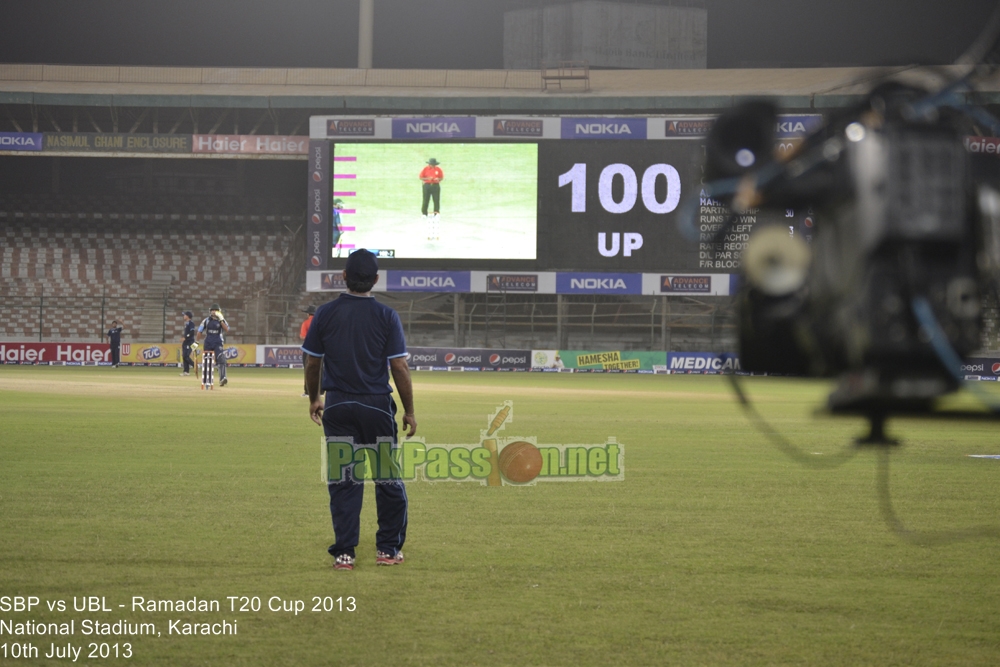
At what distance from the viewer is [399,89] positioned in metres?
53.0

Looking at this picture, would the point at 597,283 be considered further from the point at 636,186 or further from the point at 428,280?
the point at 428,280

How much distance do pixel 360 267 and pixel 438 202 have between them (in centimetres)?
3693

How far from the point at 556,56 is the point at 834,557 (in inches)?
2563

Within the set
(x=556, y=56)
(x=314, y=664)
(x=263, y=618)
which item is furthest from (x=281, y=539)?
(x=556, y=56)

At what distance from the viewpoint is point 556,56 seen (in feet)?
231

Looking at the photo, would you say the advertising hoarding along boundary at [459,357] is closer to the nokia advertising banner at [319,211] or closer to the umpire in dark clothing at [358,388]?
the nokia advertising banner at [319,211]

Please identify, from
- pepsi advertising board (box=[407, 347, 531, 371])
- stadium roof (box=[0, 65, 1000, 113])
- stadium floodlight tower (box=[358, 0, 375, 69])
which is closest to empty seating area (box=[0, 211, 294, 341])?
stadium roof (box=[0, 65, 1000, 113])

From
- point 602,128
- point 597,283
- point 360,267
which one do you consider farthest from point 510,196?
point 360,267

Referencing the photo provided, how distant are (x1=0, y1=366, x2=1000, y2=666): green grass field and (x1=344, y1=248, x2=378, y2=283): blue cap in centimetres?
211

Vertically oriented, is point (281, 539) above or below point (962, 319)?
below

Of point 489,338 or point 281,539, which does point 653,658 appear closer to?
point 281,539

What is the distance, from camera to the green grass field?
5930 millimetres

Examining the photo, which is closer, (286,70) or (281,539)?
(281,539)

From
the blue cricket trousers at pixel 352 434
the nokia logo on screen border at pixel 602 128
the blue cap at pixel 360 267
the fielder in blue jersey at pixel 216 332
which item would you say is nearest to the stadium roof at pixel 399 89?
the nokia logo on screen border at pixel 602 128
